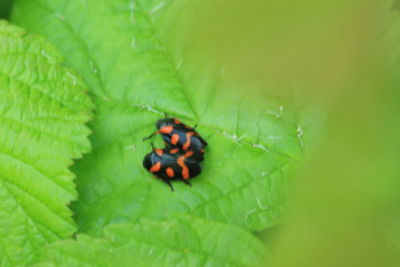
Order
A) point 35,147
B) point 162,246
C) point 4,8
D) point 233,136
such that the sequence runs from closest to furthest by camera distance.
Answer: point 162,246 → point 35,147 → point 233,136 → point 4,8

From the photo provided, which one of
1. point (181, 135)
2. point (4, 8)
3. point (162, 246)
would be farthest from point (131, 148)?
point (4, 8)

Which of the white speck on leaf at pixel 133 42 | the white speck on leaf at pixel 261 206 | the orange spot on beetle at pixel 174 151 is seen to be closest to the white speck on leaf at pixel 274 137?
the white speck on leaf at pixel 261 206

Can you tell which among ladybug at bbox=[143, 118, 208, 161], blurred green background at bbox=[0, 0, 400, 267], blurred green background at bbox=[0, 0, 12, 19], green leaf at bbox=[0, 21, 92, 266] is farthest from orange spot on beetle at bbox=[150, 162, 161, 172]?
blurred green background at bbox=[0, 0, 400, 267]

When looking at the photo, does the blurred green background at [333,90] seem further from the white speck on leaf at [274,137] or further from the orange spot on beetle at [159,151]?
the orange spot on beetle at [159,151]

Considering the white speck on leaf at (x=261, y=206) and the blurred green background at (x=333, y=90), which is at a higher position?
the blurred green background at (x=333, y=90)

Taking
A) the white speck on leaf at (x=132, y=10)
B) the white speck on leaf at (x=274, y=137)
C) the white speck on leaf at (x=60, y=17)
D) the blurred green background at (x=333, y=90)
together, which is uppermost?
the blurred green background at (x=333, y=90)

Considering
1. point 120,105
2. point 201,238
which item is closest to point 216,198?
point 201,238

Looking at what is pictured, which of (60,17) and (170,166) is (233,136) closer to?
(170,166)

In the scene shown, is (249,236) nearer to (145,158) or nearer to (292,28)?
(145,158)

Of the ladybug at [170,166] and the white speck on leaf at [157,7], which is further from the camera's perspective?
the white speck on leaf at [157,7]
